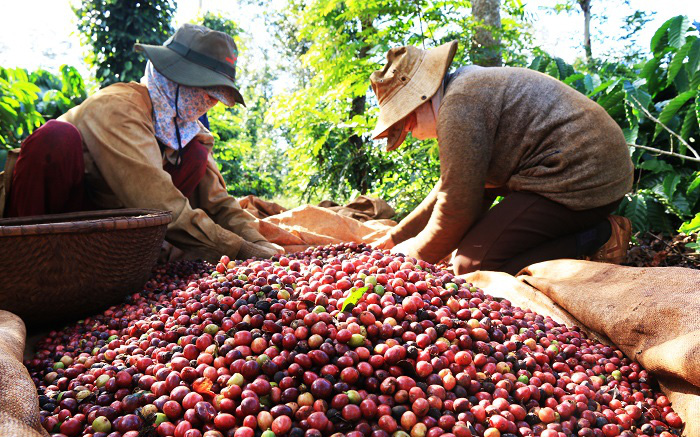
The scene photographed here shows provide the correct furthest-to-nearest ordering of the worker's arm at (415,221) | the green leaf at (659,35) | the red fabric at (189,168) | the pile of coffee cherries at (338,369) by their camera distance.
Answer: the green leaf at (659,35) → the red fabric at (189,168) → the worker's arm at (415,221) → the pile of coffee cherries at (338,369)

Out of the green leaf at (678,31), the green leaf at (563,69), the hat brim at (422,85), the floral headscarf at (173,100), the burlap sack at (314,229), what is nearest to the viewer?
the hat brim at (422,85)

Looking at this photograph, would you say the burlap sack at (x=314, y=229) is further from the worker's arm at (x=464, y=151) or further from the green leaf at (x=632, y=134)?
the green leaf at (x=632, y=134)

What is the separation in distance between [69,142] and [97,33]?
6562 millimetres

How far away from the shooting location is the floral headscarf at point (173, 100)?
2.85 metres

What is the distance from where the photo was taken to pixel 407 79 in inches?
97.2

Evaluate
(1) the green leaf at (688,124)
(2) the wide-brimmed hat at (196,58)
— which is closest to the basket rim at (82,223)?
(2) the wide-brimmed hat at (196,58)

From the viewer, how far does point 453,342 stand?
1.45 m

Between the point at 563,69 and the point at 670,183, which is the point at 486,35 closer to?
the point at 563,69

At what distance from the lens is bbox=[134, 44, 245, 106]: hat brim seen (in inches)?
108

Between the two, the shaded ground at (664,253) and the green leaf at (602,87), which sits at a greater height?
the green leaf at (602,87)

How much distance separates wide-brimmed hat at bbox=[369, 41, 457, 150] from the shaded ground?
1.95 meters

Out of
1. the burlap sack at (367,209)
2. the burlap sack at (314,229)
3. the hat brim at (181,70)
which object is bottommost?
the burlap sack at (367,209)

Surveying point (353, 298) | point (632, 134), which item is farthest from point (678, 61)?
point (353, 298)

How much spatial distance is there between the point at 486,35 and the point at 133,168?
357 centimetres
